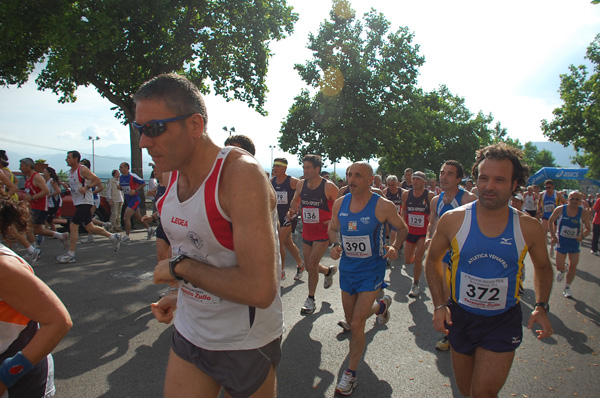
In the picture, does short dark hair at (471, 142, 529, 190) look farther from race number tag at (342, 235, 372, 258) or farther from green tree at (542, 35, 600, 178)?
green tree at (542, 35, 600, 178)

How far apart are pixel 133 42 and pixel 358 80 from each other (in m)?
14.2

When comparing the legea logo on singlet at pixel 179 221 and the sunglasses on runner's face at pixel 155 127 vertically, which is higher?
the sunglasses on runner's face at pixel 155 127

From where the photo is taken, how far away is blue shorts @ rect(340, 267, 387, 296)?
3.96 m

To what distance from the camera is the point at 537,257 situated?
8.61 feet

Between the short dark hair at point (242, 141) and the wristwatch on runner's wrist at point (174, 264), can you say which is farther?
the short dark hair at point (242, 141)

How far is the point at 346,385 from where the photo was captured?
3342 mm

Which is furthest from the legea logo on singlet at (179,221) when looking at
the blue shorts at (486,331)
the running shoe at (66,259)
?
the running shoe at (66,259)

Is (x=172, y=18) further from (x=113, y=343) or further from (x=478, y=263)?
(x=478, y=263)

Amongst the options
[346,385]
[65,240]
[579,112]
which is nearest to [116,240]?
[65,240]

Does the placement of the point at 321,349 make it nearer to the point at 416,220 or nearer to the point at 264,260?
the point at 264,260

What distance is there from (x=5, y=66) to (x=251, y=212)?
1752cm

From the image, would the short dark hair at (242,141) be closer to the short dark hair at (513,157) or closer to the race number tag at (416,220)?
the short dark hair at (513,157)

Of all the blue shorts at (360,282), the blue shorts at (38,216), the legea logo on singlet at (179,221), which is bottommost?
the blue shorts at (38,216)

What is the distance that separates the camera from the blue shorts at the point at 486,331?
253cm
